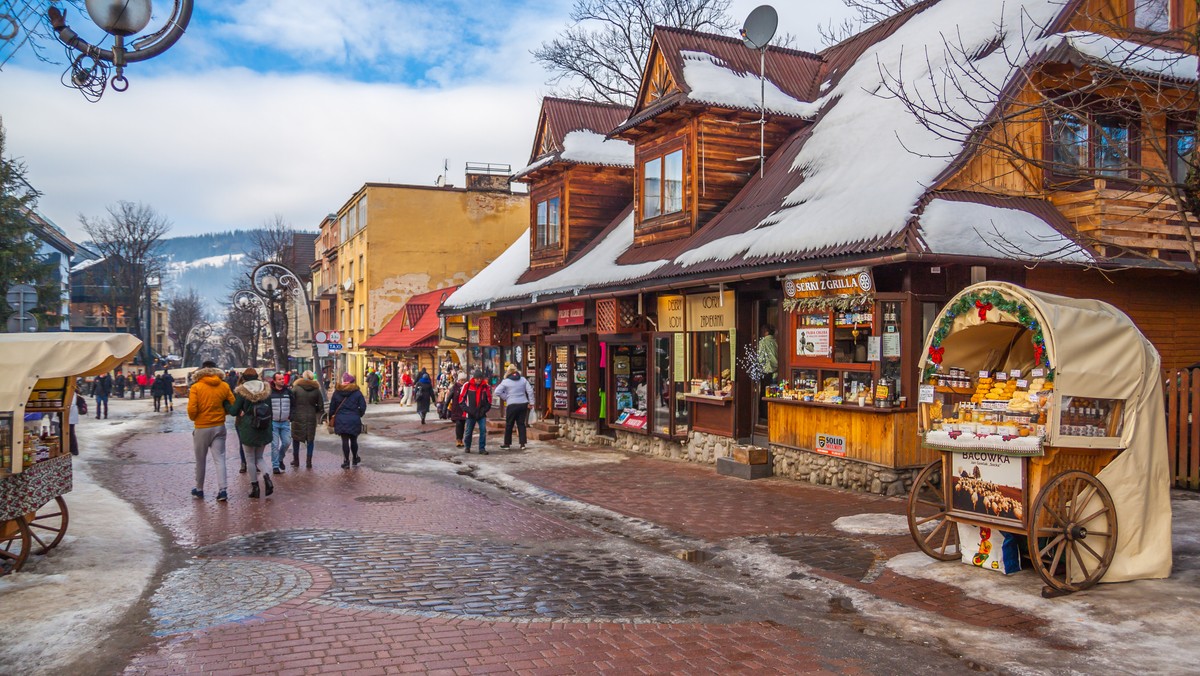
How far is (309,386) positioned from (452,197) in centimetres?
2920

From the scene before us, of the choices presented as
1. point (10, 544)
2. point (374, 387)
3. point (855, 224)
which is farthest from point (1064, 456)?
point (374, 387)

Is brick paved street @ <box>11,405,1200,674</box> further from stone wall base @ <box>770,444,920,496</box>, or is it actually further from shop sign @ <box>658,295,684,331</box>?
shop sign @ <box>658,295,684,331</box>

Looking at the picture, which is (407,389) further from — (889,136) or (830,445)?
(889,136)

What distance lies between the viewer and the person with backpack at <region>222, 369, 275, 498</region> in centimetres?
1230

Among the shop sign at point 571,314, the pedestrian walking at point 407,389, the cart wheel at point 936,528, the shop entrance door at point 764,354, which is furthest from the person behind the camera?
the pedestrian walking at point 407,389

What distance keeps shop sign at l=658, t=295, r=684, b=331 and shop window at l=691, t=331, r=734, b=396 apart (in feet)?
1.56

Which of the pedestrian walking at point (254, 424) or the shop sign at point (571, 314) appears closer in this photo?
the pedestrian walking at point (254, 424)

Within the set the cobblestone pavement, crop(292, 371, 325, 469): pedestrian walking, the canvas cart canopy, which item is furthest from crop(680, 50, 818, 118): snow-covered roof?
the canvas cart canopy

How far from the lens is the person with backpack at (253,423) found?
40.4 ft

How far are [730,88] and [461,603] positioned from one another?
13.1m

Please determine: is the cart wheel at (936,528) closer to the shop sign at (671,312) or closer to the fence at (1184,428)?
the fence at (1184,428)

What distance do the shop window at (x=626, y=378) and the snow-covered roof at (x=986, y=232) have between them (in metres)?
8.47

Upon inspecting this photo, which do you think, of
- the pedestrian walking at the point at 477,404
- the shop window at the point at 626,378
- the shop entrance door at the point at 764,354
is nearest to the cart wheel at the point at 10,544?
the shop entrance door at the point at 764,354

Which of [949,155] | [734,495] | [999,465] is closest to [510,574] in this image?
[999,465]
